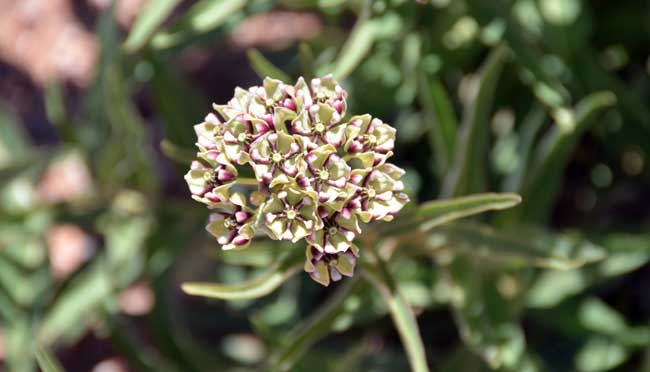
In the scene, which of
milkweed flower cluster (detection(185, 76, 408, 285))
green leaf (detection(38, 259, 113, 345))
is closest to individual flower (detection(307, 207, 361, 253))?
milkweed flower cluster (detection(185, 76, 408, 285))

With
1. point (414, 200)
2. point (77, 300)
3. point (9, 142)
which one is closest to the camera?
point (414, 200)

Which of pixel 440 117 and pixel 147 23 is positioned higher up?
pixel 147 23

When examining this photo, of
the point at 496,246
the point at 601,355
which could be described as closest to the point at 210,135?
the point at 496,246

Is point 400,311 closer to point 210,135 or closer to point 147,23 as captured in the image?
point 210,135

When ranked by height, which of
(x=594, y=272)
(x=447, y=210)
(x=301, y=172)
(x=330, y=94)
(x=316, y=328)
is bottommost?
(x=594, y=272)

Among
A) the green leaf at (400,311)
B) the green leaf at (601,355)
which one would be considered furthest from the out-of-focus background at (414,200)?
the green leaf at (400,311)

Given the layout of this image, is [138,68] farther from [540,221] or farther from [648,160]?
[648,160]

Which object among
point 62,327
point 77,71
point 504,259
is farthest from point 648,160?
point 77,71
